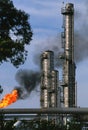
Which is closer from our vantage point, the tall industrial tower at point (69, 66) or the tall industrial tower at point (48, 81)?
the tall industrial tower at point (69, 66)

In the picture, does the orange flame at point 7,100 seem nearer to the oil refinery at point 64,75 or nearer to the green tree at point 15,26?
the green tree at point 15,26

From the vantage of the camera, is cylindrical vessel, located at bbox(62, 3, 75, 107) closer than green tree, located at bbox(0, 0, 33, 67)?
No

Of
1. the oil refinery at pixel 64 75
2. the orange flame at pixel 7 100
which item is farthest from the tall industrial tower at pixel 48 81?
the orange flame at pixel 7 100

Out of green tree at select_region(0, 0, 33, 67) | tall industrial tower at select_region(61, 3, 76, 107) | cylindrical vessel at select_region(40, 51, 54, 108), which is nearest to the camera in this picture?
green tree at select_region(0, 0, 33, 67)

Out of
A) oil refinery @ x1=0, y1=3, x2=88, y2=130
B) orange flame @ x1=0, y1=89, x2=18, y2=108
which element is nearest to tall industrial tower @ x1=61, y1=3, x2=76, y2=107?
oil refinery @ x1=0, y1=3, x2=88, y2=130

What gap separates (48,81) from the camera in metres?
62.2

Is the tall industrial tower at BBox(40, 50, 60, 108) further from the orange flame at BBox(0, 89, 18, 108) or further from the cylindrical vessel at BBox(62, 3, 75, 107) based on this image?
the orange flame at BBox(0, 89, 18, 108)

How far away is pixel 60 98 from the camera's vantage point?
62.2 metres

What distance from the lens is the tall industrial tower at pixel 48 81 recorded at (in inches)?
2429

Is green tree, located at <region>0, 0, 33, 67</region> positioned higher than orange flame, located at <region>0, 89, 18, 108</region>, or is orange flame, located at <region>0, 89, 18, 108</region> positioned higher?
green tree, located at <region>0, 0, 33, 67</region>

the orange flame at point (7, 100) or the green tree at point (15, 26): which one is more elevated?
the green tree at point (15, 26)

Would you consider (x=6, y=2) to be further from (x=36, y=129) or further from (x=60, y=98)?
(x=60, y=98)

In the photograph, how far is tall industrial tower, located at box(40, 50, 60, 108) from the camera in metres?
61.7

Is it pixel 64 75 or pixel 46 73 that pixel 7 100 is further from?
pixel 46 73
